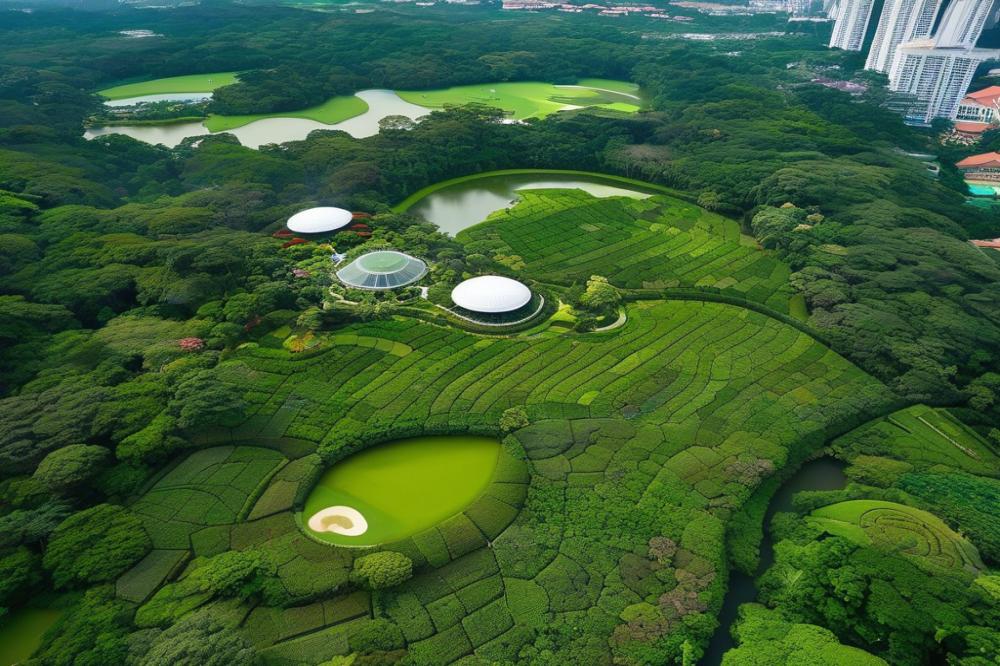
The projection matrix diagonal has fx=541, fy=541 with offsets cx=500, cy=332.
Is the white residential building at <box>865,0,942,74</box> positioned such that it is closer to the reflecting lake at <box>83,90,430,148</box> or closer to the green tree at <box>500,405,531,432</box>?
the reflecting lake at <box>83,90,430,148</box>

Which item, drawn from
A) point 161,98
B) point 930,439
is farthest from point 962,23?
point 161,98

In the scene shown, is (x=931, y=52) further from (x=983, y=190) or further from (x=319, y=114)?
(x=319, y=114)

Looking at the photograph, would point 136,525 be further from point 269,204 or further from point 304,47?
point 304,47

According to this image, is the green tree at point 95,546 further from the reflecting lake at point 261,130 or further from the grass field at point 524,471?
the reflecting lake at point 261,130

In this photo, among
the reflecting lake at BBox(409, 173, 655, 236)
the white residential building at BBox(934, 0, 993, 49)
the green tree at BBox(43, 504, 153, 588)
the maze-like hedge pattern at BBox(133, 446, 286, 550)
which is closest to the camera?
the green tree at BBox(43, 504, 153, 588)

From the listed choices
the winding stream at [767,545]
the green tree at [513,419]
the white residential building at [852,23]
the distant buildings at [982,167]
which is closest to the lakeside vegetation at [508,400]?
the green tree at [513,419]

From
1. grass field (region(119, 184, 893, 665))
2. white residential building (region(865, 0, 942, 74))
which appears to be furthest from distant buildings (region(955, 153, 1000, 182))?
grass field (region(119, 184, 893, 665))
